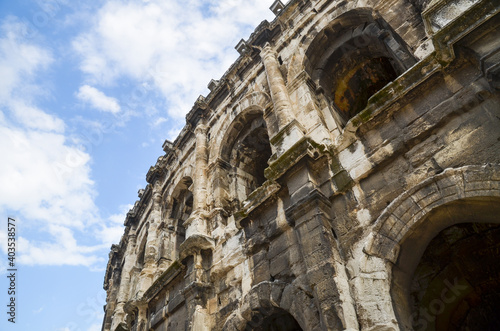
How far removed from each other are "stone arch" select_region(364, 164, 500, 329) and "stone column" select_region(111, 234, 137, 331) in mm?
9055

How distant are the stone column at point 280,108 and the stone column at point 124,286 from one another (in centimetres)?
803

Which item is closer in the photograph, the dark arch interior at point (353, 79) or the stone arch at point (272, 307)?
the stone arch at point (272, 307)

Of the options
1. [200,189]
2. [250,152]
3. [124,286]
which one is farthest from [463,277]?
[124,286]

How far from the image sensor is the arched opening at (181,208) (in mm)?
10324

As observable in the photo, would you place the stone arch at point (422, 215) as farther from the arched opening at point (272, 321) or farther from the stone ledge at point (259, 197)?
the stone ledge at point (259, 197)

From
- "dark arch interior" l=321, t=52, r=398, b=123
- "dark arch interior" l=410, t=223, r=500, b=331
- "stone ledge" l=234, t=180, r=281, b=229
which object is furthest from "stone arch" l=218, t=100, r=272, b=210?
"dark arch interior" l=410, t=223, r=500, b=331

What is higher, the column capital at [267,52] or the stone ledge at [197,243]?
the column capital at [267,52]

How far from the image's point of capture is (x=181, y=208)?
34.8 feet

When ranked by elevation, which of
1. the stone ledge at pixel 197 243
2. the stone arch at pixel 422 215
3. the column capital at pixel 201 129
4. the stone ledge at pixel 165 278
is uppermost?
the column capital at pixel 201 129

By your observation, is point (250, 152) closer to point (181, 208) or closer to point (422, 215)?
point (181, 208)

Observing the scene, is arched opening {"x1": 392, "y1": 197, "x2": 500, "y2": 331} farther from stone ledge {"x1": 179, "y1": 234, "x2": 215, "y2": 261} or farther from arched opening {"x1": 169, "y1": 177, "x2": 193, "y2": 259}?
arched opening {"x1": 169, "y1": 177, "x2": 193, "y2": 259}

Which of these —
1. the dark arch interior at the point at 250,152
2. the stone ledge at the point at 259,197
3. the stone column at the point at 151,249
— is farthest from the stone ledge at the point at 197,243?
the stone column at the point at 151,249

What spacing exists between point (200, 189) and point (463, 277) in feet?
18.2

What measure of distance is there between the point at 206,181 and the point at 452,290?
5.59 meters
